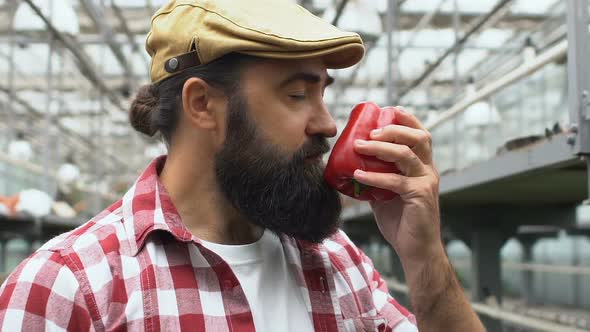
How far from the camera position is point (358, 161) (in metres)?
1.61

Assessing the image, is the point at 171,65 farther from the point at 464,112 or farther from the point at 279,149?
the point at 464,112

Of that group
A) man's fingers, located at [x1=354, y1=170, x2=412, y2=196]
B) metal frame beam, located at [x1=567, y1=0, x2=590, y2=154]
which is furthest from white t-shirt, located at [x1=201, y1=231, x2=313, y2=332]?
metal frame beam, located at [x1=567, y1=0, x2=590, y2=154]

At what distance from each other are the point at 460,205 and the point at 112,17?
30.4 feet

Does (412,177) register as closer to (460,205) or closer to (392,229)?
(392,229)

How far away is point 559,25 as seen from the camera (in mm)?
12969

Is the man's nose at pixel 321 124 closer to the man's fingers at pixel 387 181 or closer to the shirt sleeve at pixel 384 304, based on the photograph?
the man's fingers at pixel 387 181

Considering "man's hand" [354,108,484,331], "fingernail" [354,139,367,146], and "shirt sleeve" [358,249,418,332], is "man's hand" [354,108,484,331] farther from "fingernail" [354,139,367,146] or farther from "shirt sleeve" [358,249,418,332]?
"shirt sleeve" [358,249,418,332]

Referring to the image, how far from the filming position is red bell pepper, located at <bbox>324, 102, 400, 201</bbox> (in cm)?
161

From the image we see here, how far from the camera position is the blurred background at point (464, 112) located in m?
4.61

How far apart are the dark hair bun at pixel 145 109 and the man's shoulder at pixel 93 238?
0.32 metres

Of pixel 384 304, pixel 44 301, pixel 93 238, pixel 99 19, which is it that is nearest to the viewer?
pixel 44 301

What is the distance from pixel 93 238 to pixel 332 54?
2.03 feet

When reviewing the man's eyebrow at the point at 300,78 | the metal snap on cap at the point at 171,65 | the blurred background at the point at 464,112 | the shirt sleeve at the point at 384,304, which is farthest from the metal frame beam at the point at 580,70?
the metal snap on cap at the point at 171,65

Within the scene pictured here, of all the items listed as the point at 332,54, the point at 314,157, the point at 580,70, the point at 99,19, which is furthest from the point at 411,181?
the point at 99,19
